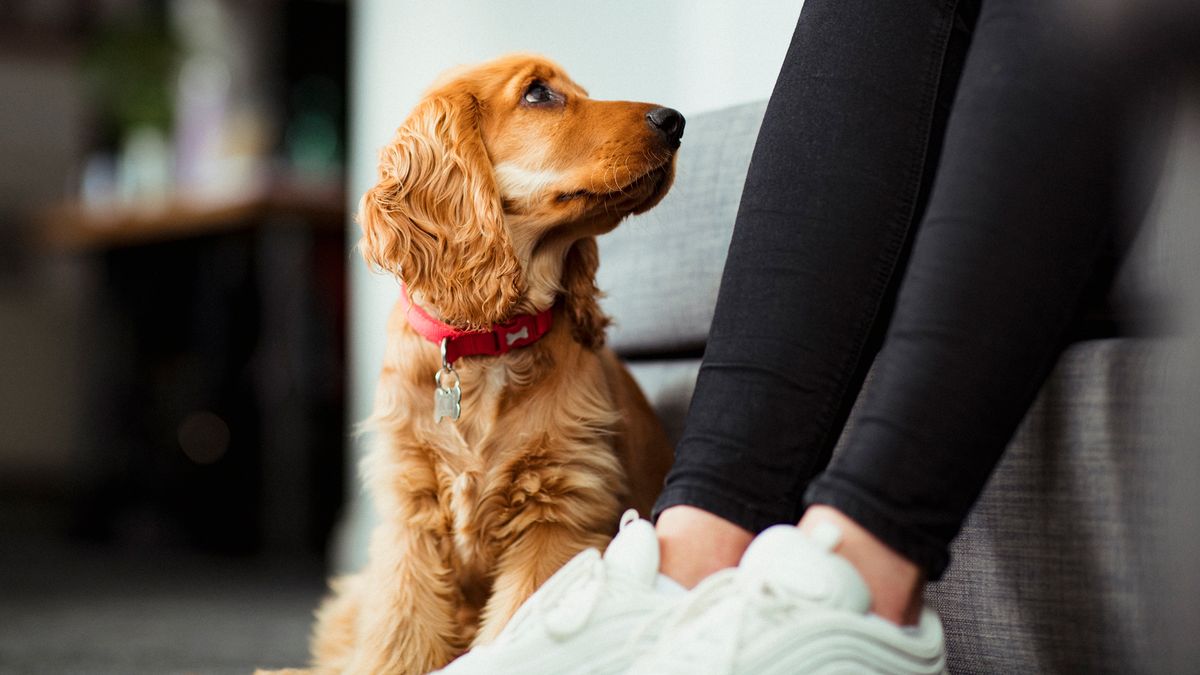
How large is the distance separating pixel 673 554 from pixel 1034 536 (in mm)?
324

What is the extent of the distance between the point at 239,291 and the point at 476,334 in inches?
106

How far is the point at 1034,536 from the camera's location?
92cm

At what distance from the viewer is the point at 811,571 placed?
725 millimetres

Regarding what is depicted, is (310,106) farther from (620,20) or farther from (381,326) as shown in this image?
(620,20)

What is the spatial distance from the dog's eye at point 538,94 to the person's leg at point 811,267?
0.44 metres

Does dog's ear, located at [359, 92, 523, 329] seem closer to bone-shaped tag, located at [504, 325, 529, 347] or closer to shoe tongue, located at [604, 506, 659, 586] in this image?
bone-shaped tag, located at [504, 325, 529, 347]

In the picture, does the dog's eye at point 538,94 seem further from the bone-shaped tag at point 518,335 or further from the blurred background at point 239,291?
the blurred background at point 239,291

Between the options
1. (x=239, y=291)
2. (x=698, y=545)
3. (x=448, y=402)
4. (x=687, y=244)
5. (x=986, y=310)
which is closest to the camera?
(x=986, y=310)

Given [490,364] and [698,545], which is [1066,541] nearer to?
[698,545]

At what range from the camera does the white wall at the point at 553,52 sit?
6.51ft

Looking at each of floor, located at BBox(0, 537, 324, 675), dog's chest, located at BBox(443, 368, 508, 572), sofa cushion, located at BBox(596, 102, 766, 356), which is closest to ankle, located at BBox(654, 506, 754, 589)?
dog's chest, located at BBox(443, 368, 508, 572)

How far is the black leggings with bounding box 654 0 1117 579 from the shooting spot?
2.37ft

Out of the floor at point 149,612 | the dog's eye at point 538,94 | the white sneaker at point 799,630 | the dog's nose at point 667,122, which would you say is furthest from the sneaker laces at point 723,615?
the floor at point 149,612

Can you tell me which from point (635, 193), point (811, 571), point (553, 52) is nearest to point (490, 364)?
point (635, 193)
